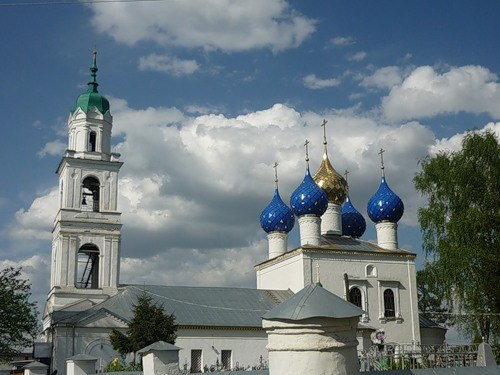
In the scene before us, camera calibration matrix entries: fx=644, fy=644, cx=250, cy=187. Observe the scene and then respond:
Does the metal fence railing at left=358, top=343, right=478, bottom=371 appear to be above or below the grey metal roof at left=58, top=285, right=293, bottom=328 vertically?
below

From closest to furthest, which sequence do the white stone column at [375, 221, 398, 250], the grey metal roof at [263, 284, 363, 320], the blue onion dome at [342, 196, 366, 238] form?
the grey metal roof at [263, 284, 363, 320] < the white stone column at [375, 221, 398, 250] < the blue onion dome at [342, 196, 366, 238]

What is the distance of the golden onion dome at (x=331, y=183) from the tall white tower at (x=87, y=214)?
986 cm

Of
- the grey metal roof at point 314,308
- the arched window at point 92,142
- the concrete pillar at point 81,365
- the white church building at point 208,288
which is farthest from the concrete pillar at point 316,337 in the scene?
the arched window at point 92,142

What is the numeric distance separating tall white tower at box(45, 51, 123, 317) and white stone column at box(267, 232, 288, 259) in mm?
7372

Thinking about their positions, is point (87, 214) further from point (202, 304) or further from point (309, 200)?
point (309, 200)

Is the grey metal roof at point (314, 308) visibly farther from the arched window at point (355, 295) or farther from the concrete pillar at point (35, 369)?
the arched window at point (355, 295)

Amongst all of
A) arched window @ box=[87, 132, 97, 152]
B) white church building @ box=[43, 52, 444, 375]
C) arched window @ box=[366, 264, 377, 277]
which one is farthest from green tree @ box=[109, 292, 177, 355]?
arched window @ box=[366, 264, 377, 277]

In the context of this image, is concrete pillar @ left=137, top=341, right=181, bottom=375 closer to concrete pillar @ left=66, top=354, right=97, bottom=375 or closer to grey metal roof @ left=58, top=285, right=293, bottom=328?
concrete pillar @ left=66, top=354, right=97, bottom=375

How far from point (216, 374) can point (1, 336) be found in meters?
17.7

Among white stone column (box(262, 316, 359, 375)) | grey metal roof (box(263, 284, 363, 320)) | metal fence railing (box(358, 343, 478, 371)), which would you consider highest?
grey metal roof (box(263, 284, 363, 320))

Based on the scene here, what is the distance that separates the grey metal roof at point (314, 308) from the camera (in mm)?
4570

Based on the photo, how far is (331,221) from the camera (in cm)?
3030

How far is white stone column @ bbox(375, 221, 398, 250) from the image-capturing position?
2930cm

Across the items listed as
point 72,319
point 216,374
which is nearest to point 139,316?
point 72,319
